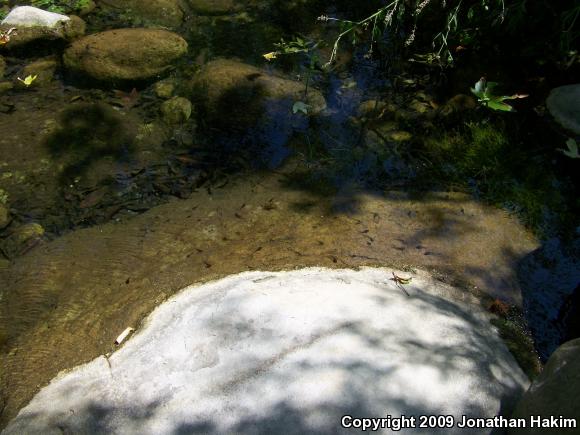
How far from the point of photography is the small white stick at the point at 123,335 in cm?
273

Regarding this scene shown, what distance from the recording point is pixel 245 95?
14.9 feet

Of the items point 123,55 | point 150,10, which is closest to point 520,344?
point 123,55

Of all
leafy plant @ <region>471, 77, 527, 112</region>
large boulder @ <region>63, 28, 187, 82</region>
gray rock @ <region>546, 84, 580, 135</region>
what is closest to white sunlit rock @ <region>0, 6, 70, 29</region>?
large boulder @ <region>63, 28, 187, 82</region>

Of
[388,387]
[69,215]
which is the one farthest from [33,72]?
[388,387]

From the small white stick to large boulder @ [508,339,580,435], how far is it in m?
1.95

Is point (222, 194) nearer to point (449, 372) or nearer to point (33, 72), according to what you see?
point (449, 372)

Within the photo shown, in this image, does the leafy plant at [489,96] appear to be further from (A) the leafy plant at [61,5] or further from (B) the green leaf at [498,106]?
(A) the leafy plant at [61,5]

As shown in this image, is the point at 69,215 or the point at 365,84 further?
the point at 365,84

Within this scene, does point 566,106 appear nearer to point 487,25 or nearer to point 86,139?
point 487,25

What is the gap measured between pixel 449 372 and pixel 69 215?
9.23ft

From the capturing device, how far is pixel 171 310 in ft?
9.28

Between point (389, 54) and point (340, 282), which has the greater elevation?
point (389, 54)

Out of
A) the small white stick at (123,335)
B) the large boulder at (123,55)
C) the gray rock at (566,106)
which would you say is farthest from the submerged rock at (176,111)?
the gray rock at (566,106)

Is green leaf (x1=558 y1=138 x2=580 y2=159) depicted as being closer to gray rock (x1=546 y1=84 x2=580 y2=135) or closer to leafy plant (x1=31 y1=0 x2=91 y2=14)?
gray rock (x1=546 y1=84 x2=580 y2=135)
